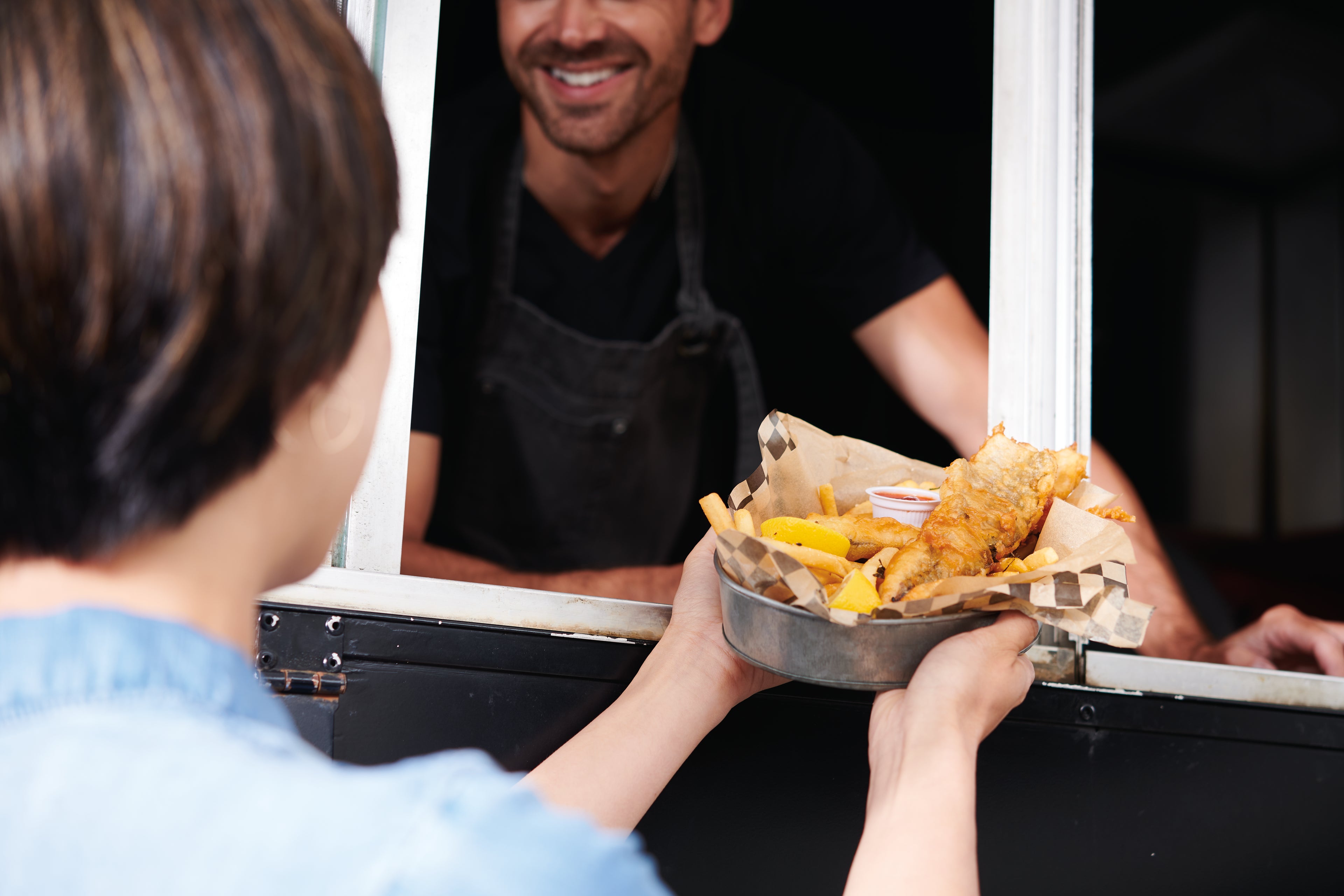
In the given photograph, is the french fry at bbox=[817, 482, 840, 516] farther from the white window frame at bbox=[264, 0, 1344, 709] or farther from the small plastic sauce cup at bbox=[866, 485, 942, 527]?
the white window frame at bbox=[264, 0, 1344, 709]

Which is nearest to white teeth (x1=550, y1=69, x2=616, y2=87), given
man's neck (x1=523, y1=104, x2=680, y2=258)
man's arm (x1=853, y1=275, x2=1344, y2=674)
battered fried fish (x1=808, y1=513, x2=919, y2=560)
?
man's neck (x1=523, y1=104, x2=680, y2=258)

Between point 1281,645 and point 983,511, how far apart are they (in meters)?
0.86

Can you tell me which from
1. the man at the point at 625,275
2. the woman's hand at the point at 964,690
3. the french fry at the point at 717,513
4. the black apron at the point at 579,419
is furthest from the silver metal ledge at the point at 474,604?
the black apron at the point at 579,419

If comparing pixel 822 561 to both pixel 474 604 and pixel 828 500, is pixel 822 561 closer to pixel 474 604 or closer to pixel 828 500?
pixel 828 500

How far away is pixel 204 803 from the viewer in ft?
1.48

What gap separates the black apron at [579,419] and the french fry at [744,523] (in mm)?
1260

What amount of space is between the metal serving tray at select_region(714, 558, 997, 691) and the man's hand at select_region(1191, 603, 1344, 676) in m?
0.85

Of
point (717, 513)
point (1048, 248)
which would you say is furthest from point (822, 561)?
point (1048, 248)

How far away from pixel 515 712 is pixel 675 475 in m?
1.32

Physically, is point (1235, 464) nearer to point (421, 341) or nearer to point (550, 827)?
point (421, 341)

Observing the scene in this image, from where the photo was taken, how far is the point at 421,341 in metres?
1.81

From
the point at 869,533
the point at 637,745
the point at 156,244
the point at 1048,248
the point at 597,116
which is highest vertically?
the point at 597,116

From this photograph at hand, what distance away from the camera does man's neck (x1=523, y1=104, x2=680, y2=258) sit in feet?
6.75

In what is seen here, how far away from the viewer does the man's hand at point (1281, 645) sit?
1.42m
